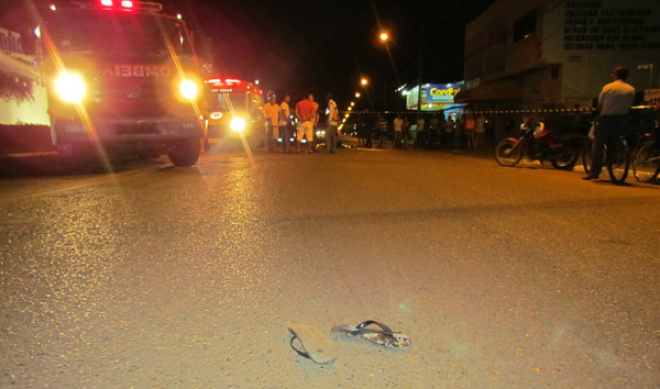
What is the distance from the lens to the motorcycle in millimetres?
11320

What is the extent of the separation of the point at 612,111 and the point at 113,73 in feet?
29.0

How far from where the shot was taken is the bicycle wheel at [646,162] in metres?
8.77

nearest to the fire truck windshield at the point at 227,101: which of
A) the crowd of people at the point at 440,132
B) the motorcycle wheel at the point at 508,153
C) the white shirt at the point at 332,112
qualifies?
the crowd of people at the point at 440,132

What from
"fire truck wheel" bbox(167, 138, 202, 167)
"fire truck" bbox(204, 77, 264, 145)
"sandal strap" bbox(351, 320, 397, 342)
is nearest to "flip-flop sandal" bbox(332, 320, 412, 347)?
"sandal strap" bbox(351, 320, 397, 342)

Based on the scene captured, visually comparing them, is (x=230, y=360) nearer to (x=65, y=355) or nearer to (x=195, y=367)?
(x=195, y=367)

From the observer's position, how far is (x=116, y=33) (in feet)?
30.1

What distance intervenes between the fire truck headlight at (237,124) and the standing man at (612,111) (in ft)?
48.4

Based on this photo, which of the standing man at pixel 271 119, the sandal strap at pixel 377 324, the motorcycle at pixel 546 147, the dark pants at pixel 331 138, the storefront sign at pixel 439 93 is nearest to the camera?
the sandal strap at pixel 377 324

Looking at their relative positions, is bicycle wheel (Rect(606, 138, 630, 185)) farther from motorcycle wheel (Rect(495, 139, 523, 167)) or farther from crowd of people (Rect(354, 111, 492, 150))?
crowd of people (Rect(354, 111, 492, 150))

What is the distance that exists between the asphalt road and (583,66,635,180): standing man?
86.1 inches

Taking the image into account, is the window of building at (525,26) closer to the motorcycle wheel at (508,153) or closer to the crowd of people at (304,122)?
the crowd of people at (304,122)

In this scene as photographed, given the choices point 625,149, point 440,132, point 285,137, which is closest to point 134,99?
point 285,137

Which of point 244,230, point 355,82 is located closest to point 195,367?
point 244,230

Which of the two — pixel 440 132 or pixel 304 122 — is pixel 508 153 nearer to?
pixel 304 122
